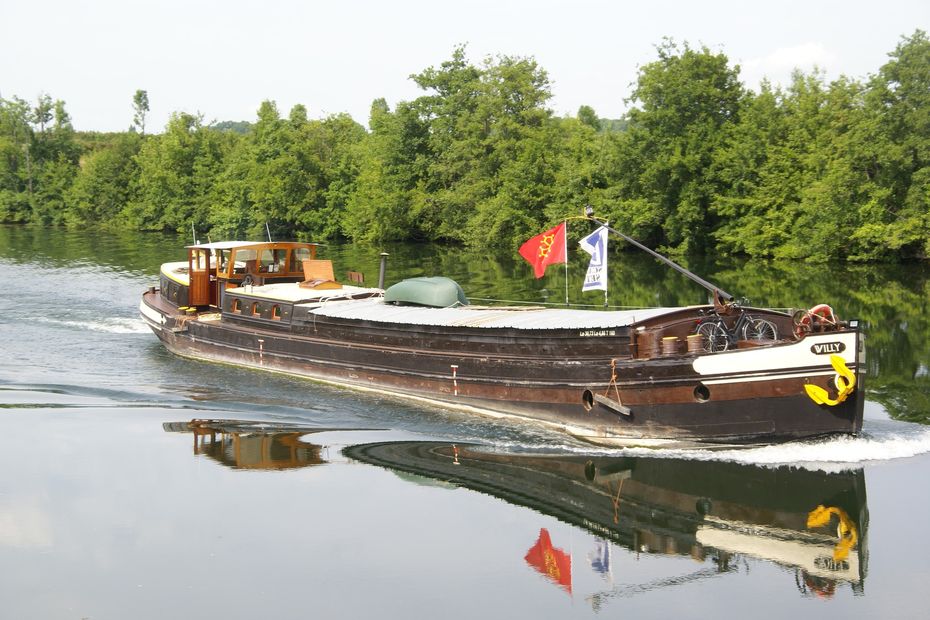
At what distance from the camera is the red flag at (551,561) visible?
12.8m

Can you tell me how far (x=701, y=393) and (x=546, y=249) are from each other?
5.06 meters

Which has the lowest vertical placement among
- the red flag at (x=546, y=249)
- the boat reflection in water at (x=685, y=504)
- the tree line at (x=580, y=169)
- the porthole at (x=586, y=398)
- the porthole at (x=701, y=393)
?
the boat reflection in water at (x=685, y=504)

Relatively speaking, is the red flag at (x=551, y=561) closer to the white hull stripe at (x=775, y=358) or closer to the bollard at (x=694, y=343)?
the white hull stripe at (x=775, y=358)

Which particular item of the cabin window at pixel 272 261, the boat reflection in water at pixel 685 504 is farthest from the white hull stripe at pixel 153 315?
the boat reflection in water at pixel 685 504

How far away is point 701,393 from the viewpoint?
17031mm

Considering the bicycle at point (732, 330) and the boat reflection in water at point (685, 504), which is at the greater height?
the bicycle at point (732, 330)

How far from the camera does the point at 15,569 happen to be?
13.0m

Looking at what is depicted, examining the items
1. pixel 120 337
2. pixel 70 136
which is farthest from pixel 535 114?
pixel 70 136

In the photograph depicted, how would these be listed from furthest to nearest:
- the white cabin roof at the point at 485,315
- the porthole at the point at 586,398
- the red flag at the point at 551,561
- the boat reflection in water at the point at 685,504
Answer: the white cabin roof at the point at 485,315
the porthole at the point at 586,398
the boat reflection in water at the point at 685,504
the red flag at the point at 551,561

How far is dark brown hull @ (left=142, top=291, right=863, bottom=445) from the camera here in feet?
53.8

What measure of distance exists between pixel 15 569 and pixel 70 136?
11275 centimetres

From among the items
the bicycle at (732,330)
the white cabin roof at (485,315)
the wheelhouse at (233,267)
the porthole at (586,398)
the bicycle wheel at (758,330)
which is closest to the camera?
the bicycle at (732,330)

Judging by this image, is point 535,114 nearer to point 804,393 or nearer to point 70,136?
point 804,393

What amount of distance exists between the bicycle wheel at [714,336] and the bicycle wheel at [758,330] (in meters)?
0.45
